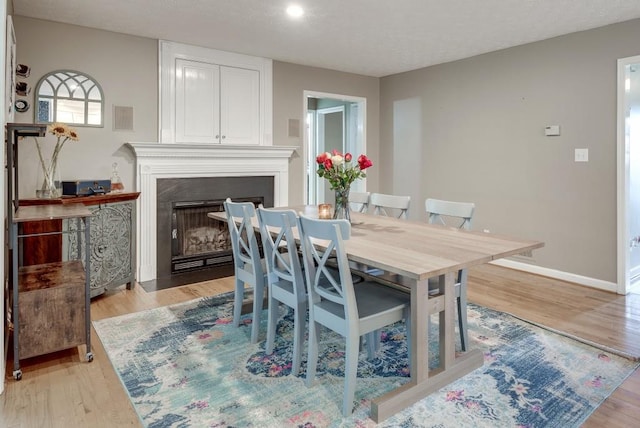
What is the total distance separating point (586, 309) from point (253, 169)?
3441 millimetres

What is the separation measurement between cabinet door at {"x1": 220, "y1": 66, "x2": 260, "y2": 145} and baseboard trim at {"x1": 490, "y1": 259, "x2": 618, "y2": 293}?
291 cm

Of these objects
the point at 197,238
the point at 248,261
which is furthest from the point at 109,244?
the point at 248,261

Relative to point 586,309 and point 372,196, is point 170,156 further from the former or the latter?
point 586,309

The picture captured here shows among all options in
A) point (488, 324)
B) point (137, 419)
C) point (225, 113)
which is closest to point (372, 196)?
point (488, 324)

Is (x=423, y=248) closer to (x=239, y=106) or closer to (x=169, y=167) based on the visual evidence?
(x=169, y=167)

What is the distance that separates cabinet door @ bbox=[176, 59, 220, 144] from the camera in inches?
166

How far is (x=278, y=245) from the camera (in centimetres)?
227

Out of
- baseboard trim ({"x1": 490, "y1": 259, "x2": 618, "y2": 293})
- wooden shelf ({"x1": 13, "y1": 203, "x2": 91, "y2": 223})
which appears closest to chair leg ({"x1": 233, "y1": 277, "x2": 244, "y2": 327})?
wooden shelf ({"x1": 13, "y1": 203, "x2": 91, "y2": 223})

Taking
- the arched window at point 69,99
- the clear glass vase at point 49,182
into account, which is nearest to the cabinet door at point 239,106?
the arched window at point 69,99

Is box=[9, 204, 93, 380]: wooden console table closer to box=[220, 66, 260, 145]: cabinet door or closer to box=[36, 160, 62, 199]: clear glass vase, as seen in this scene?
box=[36, 160, 62, 199]: clear glass vase

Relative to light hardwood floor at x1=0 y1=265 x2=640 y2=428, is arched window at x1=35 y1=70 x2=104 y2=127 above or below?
above

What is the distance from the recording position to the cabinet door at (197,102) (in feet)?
13.8

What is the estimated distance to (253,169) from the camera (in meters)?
Answer: 4.74

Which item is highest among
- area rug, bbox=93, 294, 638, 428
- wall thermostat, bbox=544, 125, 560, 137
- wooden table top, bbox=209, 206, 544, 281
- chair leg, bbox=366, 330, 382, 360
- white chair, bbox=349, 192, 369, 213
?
wall thermostat, bbox=544, 125, 560, 137
